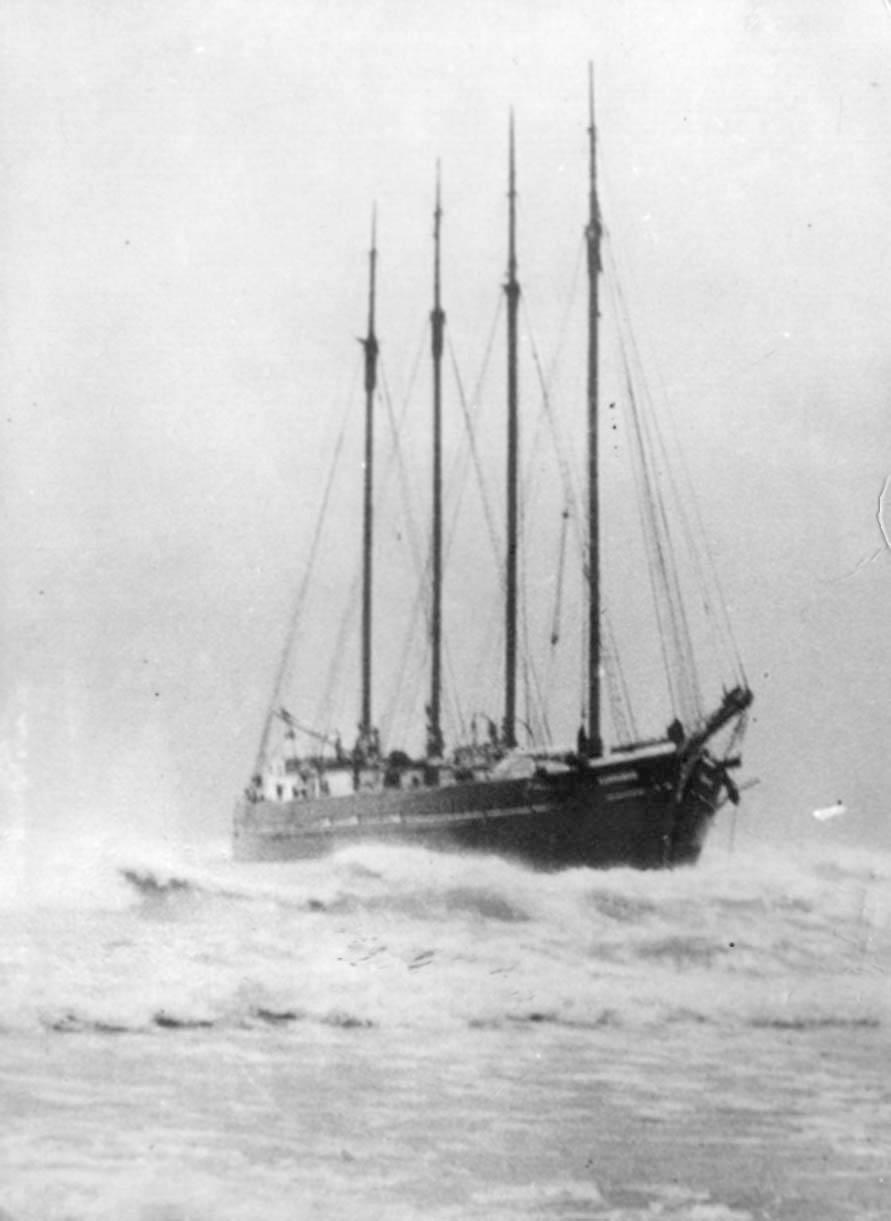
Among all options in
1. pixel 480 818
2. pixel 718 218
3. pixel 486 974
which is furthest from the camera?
pixel 480 818

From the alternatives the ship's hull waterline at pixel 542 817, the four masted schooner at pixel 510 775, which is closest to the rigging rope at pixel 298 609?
the four masted schooner at pixel 510 775

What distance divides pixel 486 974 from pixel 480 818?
71.2 inches

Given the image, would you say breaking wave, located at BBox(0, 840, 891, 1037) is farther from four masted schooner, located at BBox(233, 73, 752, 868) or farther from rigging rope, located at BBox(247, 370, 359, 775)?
rigging rope, located at BBox(247, 370, 359, 775)

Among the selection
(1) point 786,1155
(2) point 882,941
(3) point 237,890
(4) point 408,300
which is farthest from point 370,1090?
(4) point 408,300

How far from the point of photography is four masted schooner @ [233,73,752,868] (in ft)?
25.4

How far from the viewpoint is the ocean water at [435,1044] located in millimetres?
6250

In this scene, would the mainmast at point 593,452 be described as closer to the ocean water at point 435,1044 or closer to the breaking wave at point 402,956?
the ocean water at point 435,1044

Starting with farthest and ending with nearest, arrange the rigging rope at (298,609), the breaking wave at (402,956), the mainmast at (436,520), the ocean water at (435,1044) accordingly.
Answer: the mainmast at (436,520)
the rigging rope at (298,609)
the breaking wave at (402,956)
the ocean water at (435,1044)

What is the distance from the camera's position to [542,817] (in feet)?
28.8

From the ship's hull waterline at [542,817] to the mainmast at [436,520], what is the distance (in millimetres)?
393

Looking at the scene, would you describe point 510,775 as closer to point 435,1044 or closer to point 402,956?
point 402,956

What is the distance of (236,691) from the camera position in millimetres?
7371

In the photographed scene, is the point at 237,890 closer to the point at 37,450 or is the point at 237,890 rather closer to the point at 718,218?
the point at 37,450

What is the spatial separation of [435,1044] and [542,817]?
226 centimetres
